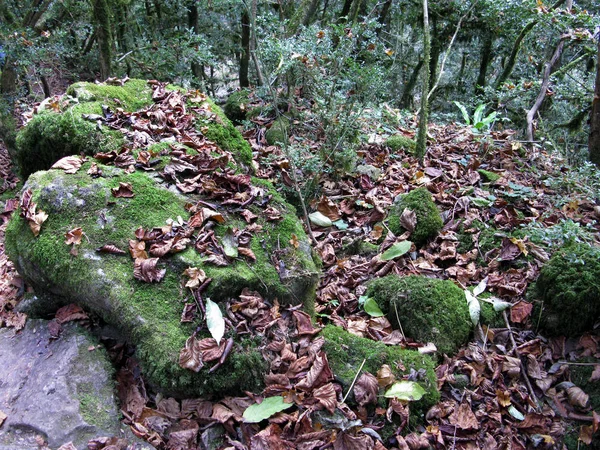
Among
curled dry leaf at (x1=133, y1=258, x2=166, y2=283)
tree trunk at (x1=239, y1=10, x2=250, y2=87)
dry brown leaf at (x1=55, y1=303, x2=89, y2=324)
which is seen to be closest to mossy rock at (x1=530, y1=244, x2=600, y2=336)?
curled dry leaf at (x1=133, y1=258, x2=166, y2=283)

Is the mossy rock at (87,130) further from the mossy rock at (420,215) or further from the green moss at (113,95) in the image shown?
the mossy rock at (420,215)

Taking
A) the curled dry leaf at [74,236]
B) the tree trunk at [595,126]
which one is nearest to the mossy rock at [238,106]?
the curled dry leaf at [74,236]

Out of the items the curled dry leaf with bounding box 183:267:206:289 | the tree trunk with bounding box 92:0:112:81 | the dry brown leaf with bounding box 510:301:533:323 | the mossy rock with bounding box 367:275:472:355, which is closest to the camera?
the curled dry leaf with bounding box 183:267:206:289

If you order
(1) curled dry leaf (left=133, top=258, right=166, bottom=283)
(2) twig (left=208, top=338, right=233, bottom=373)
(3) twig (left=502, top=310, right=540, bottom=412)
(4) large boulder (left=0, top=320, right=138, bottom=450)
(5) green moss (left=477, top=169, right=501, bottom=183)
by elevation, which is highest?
(1) curled dry leaf (left=133, top=258, right=166, bottom=283)

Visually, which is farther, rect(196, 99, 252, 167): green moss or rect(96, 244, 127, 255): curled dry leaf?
rect(196, 99, 252, 167): green moss

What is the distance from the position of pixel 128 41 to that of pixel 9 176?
13.3ft

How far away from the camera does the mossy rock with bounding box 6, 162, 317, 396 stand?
3047 millimetres

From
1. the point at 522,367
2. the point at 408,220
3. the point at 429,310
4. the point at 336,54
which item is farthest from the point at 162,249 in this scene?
the point at 336,54

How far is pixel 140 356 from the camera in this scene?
3.08 meters

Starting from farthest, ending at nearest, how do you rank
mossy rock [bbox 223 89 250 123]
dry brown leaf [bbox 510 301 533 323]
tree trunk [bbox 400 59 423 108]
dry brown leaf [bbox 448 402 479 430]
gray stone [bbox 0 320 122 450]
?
tree trunk [bbox 400 59 423 108] < mossy rock [bbox 223 89 250 123] < dry brown leaf [bbox 510 301 533 323] < dry brown leaf [bbox 448 402 479 430] < gray stone [bbox 0 320 122 450]

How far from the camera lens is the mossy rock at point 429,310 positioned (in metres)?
3.70

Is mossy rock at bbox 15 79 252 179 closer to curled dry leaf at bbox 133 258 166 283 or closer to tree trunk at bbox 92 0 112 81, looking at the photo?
curled dry leaf at bbox 133 258 166 283

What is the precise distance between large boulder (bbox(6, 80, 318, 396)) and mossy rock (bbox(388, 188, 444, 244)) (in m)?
1.25

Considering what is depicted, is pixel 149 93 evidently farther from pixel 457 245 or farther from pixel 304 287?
pixel 457 245
